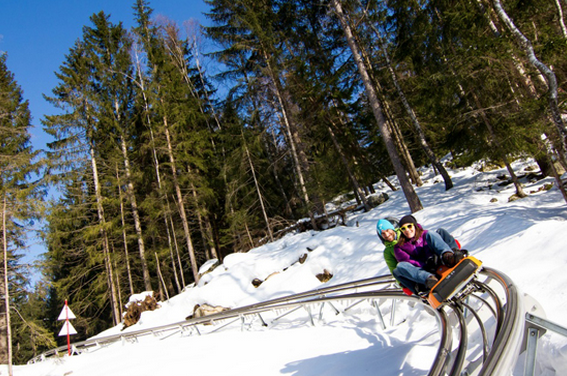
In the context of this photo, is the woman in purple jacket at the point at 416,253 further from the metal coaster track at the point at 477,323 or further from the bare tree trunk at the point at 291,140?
the bare tree trunk at the point at 291,140

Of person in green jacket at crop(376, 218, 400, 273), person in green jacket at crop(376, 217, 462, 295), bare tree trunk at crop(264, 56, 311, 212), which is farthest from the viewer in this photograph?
bare tree trunk at crop(264, 56, 311, 212)

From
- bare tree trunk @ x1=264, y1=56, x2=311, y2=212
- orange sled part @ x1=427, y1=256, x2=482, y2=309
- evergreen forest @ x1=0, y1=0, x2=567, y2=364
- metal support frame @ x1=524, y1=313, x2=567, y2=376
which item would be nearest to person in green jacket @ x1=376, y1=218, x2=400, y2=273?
orange sled part @ x1=427, y1=256, x2=482, y2=309

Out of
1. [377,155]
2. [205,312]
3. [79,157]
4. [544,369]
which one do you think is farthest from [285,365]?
[377,155]

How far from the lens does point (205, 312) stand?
11.9 m

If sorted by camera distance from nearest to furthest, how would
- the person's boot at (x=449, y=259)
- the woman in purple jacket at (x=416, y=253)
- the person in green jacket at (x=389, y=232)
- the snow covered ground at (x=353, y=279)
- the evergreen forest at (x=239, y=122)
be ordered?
the person's boot at (x=449, y=259) → the woman in purple jacket at (x=416, y=253) → the snow covered ground at (x=353, y=279) → the person in green jacket at (x=389, y=232) → the evergreen forest at (x=239, y=122)

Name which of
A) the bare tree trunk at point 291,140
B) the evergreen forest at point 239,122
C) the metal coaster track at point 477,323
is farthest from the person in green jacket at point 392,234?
the bare tree trunk at point 291,140

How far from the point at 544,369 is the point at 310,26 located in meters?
20.5

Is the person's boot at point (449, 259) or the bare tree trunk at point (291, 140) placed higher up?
the bare tree trunk at point (291, 140)

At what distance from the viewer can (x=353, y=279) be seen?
9.75 metres

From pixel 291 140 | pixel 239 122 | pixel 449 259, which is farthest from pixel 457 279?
pixel 239 122

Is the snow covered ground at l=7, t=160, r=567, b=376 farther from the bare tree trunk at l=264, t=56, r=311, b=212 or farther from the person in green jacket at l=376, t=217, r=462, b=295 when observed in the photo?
the bare tree trunk at l=264, t=56, r=311, b=212

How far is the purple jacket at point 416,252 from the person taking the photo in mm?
4336

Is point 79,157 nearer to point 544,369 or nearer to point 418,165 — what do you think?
point 544,369

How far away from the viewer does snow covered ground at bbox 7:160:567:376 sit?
4.07m
